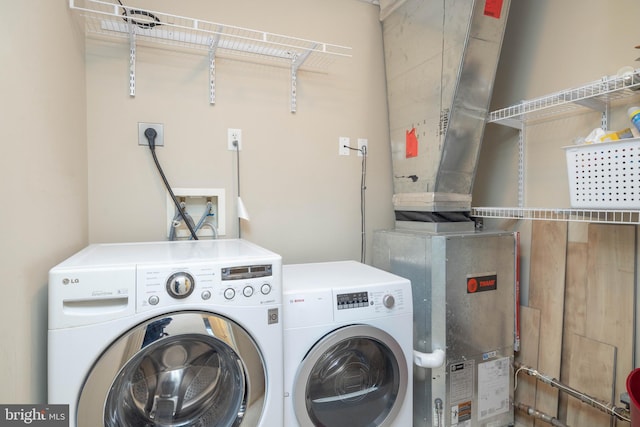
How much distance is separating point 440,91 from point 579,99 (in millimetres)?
580

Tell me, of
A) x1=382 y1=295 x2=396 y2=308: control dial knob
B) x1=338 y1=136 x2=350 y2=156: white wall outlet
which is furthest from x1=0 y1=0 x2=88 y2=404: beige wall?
x1=338 y1=136 x2=350 y2=156: white wall outlet

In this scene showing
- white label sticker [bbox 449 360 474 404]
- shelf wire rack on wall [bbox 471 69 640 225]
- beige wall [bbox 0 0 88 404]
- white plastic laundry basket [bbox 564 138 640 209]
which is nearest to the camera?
beige wall [bbox 0 0 88 404]

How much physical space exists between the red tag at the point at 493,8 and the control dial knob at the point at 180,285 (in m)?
1.75

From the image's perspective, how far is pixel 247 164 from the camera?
1.88m

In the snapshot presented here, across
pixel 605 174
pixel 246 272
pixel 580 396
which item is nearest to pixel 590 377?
pixel 580 396

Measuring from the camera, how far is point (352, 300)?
1.34 meters

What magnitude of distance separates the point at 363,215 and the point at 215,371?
1.29 m

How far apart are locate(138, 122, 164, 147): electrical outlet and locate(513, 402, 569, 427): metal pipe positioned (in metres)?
2.32

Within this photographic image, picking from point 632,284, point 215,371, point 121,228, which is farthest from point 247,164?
point 632,284

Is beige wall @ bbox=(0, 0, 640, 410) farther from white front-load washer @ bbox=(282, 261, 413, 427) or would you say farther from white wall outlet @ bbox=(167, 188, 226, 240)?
white front-load washer @ bbox=(282, 261, 413, 427)

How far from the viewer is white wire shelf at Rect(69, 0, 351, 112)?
1492 millimetres

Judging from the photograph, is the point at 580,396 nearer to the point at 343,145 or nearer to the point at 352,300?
the point at 352,300

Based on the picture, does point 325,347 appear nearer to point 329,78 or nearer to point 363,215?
point 363,215

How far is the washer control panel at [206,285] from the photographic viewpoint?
103 centimetres
